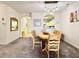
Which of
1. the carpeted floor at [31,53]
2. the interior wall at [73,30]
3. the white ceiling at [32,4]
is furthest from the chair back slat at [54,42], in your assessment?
the white ceiling at [32,4]

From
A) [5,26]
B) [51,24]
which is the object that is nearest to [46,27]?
[51,24]

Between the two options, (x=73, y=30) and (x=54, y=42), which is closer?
(x=54, y=42)

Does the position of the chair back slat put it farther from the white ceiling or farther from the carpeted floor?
the white ceiling

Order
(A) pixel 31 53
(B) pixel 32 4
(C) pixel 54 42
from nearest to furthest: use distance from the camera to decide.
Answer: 1. (C) pixel 54 42
2. (A) pixel 31 53
3. (B) pixel 32 4

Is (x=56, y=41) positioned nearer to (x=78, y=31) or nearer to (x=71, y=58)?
(x=71, y=58)

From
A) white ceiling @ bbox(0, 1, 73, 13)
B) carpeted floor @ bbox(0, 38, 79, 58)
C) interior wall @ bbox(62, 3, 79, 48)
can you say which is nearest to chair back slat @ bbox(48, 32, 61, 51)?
carpeted floor @ bbox(0, 38, 79, 58)

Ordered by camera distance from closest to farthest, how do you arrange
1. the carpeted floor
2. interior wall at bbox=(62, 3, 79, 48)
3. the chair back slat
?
the chair back slat → the carpeted floor → interior wall at bbox=(62, 3, 79, 48)

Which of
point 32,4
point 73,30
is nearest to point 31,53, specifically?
point 73,30

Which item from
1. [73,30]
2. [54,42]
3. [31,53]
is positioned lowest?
[31,53]

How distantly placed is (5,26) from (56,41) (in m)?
4.10

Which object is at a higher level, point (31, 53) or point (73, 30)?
point (73, 30)

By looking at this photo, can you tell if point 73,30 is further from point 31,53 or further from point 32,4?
point 31,53

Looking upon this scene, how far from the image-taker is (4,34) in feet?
26.5

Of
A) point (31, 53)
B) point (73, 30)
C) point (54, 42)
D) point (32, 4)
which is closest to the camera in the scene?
point (54, 42)
